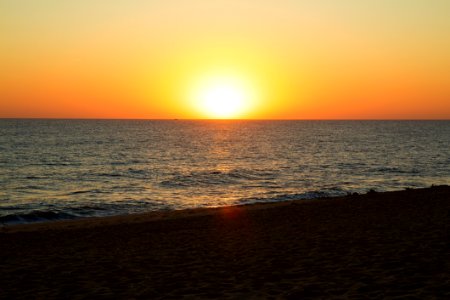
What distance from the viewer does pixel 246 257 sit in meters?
12.8

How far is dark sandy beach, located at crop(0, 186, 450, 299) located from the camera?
949 centimetres

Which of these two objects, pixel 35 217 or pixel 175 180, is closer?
pixel 35 217

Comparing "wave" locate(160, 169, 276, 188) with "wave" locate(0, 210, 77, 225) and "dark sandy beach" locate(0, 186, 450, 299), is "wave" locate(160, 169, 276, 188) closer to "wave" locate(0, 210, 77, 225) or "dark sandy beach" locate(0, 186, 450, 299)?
"wave" locate(0, 210, 77, 225)

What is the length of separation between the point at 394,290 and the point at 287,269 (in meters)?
2.96

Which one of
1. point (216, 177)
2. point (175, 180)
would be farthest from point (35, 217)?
point (216, 177)

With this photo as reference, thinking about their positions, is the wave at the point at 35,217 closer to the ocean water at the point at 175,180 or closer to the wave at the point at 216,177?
the ocean water at the point at 175,180

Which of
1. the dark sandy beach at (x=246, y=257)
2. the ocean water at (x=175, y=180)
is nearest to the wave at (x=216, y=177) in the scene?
the ocean water at (x=175, y=180)

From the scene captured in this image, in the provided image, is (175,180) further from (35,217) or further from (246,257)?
(246,257)

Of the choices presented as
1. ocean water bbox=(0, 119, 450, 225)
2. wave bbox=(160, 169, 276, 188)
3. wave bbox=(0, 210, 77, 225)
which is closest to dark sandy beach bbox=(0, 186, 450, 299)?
wave bbox=(0, 210, 77, 225)

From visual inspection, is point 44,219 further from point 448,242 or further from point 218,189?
point 448,242

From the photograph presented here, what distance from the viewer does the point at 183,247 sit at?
589 inches

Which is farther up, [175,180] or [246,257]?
[246,257]

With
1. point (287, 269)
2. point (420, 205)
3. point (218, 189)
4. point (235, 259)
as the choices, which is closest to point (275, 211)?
point (420, 205)

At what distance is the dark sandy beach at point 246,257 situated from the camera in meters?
9.49
